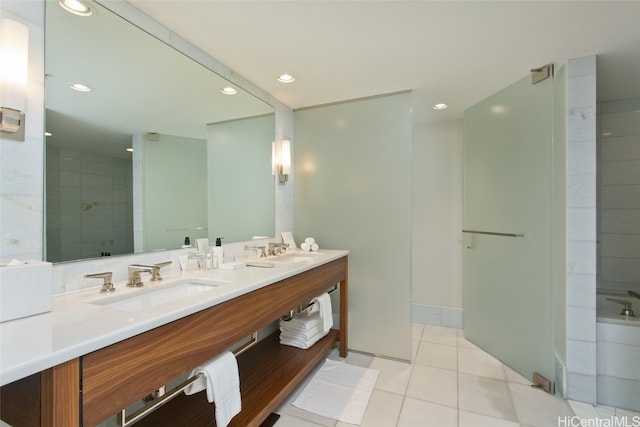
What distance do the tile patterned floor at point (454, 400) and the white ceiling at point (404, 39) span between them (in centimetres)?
216

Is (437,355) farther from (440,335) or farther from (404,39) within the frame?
(404,39)

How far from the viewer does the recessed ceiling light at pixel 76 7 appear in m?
1.21

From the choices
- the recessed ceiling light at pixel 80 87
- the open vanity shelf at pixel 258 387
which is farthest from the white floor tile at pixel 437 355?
the recessed ceiling light at pixel 80 87

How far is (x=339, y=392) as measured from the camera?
1979 mm

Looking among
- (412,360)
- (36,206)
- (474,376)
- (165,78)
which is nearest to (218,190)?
(165,78)

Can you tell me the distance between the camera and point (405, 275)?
243 centimetres

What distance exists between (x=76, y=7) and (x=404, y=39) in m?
1.55

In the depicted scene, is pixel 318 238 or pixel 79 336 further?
pixel 318 238

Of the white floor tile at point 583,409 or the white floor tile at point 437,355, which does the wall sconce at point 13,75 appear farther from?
the white floor tile at point 583,409

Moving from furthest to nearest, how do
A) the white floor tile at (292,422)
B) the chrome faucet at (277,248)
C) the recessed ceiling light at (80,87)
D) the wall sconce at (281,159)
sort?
1. the wall sconce at (281,159)
2. the chrome faucet at (277,248)
3. the white floor tile at (292,422)
4. the recessed ceiling light at (80,87)

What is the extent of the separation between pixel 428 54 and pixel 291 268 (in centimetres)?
154

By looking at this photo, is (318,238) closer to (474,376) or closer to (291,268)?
(291,268)

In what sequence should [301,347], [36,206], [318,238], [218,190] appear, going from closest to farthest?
[36,206], [218,190], [301,347], [318,238]

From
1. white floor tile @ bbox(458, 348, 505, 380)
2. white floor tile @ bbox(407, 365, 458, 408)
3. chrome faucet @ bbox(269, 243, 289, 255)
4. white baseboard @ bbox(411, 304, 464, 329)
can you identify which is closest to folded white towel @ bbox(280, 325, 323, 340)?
chrome faucet @ bbox(269, 243, 289, 255)
